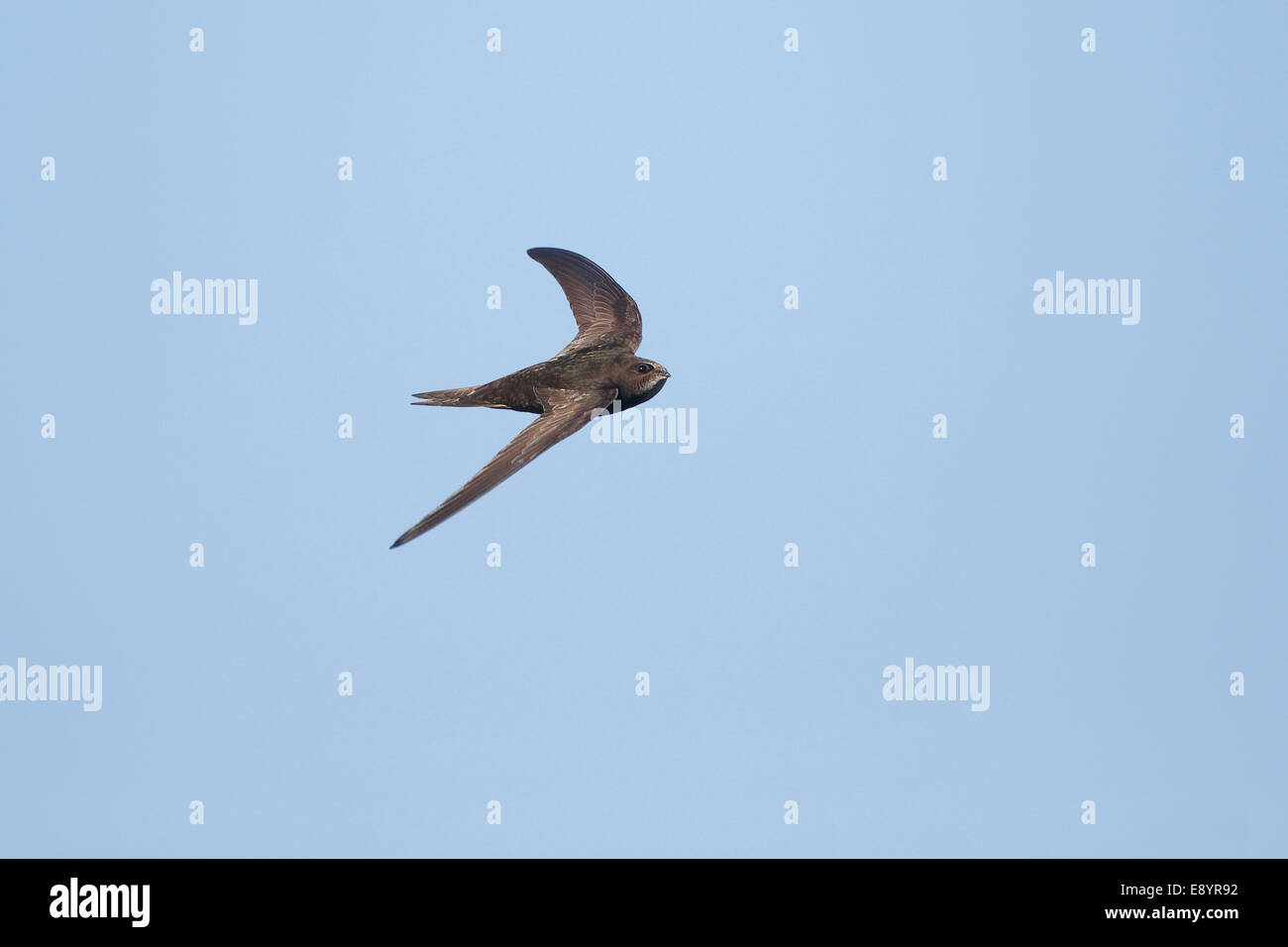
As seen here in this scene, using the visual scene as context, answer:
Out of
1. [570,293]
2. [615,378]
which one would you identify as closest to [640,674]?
[615,378]

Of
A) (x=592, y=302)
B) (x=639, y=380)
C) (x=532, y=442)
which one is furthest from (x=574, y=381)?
(x=592, y=302)

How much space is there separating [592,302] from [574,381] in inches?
108

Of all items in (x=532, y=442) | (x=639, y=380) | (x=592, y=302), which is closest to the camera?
(x=532, y=442)

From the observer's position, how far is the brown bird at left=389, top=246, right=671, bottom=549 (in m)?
14.0

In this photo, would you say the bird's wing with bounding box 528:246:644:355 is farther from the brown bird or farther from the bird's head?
the bird's head

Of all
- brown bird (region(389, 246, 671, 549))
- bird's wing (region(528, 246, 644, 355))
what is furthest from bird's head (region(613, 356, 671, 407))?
bird's wing (region(528, 246, 644, 355))

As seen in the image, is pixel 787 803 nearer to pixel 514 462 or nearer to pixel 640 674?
pixel 640 674

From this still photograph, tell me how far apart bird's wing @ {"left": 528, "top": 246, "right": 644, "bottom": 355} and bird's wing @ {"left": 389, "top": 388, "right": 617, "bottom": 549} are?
1587 millimetres

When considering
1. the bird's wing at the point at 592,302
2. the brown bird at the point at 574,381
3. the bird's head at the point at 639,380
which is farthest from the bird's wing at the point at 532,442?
the bird's wing at the point at 592,302

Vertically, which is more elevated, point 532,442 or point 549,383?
point 549,383

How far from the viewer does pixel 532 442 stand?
14234 mm

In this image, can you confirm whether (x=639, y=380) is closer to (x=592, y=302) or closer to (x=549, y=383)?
(x=549, y=383)

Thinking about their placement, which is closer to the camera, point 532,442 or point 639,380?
point 532,442

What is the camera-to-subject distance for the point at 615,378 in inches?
632
